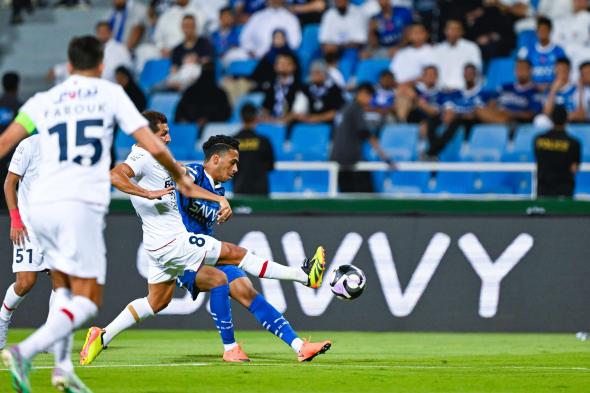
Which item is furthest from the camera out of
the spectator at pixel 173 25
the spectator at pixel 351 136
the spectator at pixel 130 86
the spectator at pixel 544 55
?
the spectator at pixel 173 25

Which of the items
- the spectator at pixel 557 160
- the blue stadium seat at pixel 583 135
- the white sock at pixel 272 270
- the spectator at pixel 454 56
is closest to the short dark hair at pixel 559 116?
the spectator at pixel 557 160

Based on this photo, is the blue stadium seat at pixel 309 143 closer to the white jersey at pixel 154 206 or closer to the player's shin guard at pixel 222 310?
the white jersey at pixel 154 206

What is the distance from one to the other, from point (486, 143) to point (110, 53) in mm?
7166

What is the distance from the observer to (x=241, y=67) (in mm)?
21469

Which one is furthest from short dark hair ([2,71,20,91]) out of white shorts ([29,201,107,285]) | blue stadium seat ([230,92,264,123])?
white shorts ([29,201,107,285])

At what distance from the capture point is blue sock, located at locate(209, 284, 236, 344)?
36.3ft

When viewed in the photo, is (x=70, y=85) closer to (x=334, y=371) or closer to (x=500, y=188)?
(x=334, y=371)

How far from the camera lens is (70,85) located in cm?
792

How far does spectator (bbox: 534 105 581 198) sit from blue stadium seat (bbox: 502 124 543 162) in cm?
141

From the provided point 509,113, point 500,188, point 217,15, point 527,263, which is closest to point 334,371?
point 527,263

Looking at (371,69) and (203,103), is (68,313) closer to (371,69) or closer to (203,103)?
(203,103)

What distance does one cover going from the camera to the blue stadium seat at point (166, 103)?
20.8m

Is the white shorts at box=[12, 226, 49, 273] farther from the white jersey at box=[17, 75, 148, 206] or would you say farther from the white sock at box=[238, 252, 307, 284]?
the white jersey at box=[17, 75, 148, 206]

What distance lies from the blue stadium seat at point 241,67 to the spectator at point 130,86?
194 centimetres
